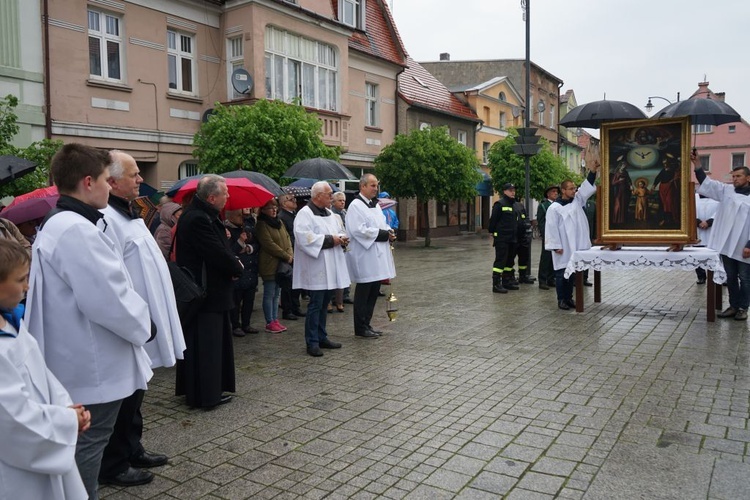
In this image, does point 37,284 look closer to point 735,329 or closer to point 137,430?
point 137,430

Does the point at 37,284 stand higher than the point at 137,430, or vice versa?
the point at 37,284

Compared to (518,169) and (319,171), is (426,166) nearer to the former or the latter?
(518,169)

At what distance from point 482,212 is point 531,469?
34284mm

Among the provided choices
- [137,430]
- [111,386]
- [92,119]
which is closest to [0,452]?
[111,386]

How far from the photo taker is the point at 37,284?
3137 millimetres

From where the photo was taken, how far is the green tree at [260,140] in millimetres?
14211

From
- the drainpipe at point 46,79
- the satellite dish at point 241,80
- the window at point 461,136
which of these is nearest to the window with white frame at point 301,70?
the satellite dish at point 241,80

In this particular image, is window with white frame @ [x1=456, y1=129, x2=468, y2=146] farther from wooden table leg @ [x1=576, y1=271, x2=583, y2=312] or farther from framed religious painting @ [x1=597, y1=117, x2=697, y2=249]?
wooden table leg @ [x1=576, y1=271, x2=583, y2=312]

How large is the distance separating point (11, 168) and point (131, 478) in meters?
4.22

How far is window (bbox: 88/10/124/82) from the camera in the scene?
15.3 meters

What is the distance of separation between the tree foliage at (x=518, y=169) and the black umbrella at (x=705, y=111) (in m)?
20.7

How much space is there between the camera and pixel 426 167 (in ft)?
77.7

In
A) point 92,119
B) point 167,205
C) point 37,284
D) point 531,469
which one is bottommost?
point 531,469

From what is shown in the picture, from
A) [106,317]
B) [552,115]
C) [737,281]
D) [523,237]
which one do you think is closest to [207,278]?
[106,317]
